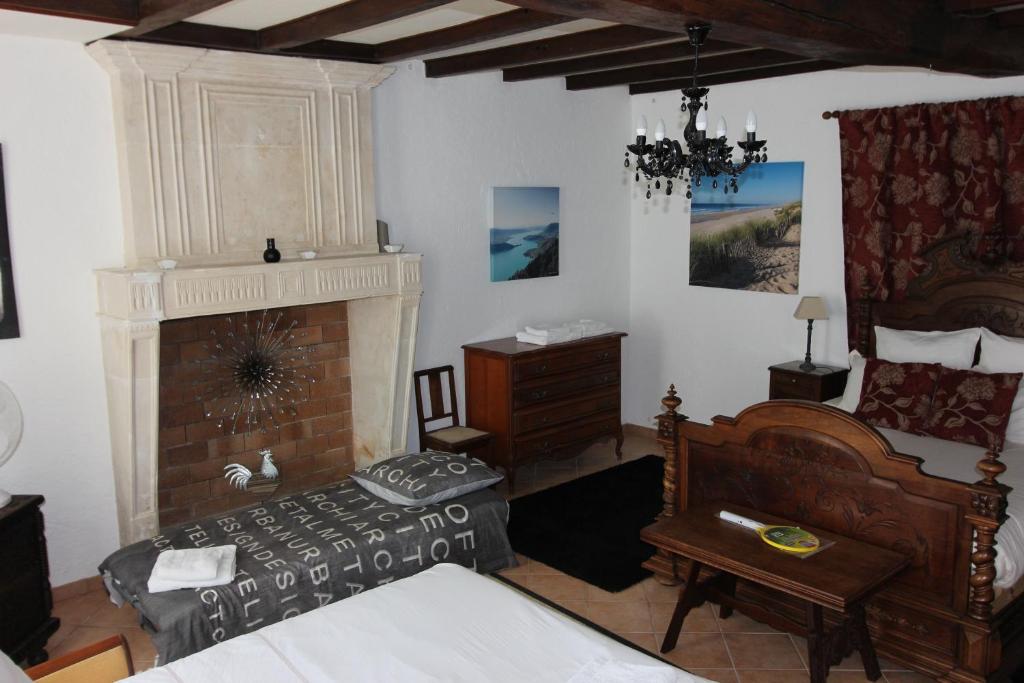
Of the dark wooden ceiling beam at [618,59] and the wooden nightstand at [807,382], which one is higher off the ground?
the dark wooden ceiling beam at [618,59]

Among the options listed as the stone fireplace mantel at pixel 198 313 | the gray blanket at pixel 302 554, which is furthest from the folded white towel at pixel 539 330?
the gray blanket at pixel 302 554

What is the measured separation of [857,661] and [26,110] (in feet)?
14.4

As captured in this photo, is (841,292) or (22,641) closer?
(22,641)

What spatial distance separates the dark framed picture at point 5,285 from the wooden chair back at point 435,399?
7.49 ft

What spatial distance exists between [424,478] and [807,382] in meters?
2.53

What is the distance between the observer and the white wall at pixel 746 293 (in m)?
5.36

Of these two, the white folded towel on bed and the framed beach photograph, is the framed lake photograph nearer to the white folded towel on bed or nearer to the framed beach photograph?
the framed beach photograph

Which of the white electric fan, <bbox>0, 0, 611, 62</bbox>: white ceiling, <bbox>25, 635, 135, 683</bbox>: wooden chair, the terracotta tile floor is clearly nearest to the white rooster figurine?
the terracotta tile floor

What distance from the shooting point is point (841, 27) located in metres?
3.08

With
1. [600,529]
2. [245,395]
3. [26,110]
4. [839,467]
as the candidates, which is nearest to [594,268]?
[600,529]

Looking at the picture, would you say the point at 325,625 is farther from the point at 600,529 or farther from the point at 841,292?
the point at 841,292

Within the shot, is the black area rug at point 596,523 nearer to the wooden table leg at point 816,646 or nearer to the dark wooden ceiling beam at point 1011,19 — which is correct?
the wooden table leg at point 816,646

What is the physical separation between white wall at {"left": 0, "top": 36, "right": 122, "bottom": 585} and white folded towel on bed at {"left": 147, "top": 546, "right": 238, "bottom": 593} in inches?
32.0

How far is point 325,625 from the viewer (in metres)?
2.84
